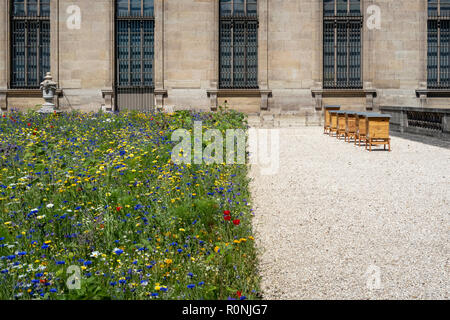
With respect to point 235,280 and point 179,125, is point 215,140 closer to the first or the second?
point 179,125

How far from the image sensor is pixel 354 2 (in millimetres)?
25000

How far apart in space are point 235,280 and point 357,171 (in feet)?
23.9

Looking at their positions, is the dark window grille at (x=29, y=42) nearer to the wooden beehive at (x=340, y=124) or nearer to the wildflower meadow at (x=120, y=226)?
the wooden beehive at (x=340, y=124)

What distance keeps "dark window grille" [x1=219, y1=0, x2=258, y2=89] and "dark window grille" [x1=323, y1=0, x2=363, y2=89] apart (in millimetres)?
3119

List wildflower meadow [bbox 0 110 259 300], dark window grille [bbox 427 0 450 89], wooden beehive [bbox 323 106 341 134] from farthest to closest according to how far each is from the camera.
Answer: dark window grille [bbox 427 0 450 89], wooden beehive [bbox 323 106 341 134], wildflower meadow [bbox 0 110 259 300]

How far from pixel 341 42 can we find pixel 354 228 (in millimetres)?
19218

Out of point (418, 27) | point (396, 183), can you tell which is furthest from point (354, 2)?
A: point (396, 183)

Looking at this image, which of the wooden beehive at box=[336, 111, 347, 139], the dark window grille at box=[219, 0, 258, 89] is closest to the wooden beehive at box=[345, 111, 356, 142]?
the wooden beehive at box=[336, 111, 347, 139]

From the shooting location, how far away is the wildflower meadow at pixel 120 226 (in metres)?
4.31

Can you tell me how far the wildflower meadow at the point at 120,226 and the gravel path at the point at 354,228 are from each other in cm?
43

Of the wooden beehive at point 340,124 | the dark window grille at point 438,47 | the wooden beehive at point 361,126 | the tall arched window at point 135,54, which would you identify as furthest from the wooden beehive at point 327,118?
the tall arched window at point 135,54

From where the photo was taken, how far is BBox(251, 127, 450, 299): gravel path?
16.8ft

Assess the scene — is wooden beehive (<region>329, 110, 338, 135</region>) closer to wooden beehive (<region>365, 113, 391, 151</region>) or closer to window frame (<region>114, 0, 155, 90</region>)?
wooden beehive (<region>365, 113, 391, 151</region>)

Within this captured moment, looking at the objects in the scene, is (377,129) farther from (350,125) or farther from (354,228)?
(354,228)
